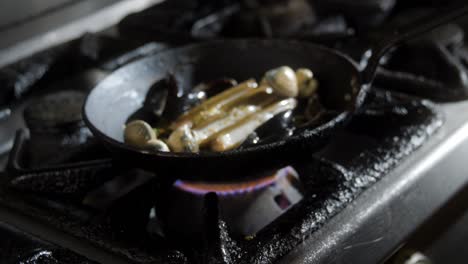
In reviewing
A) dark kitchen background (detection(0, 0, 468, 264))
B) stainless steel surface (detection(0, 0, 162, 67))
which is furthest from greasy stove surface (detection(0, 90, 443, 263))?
stainless steel surface (detection(0, 0, 162, 67))

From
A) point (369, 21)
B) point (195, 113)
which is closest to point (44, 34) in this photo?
point (195, 113)

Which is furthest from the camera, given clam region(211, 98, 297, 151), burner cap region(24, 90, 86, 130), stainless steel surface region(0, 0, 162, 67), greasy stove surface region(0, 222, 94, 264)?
stainless steel surface region(0, 0, 162, 67)

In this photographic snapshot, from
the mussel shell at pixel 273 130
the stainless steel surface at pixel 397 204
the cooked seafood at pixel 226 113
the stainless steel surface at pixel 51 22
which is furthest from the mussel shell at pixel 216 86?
the stainless steel surface at pixel 51 22

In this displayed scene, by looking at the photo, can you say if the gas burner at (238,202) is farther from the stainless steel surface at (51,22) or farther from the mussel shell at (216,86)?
the stainless steel surface at (51,22)

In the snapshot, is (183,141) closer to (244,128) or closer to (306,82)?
(244,128)

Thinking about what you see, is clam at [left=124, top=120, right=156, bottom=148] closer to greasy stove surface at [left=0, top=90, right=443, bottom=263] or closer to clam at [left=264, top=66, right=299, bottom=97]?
greasy stove surface at [left=0, top=90, right=443, bottom=263]

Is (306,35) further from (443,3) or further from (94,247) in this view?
(94,247)
